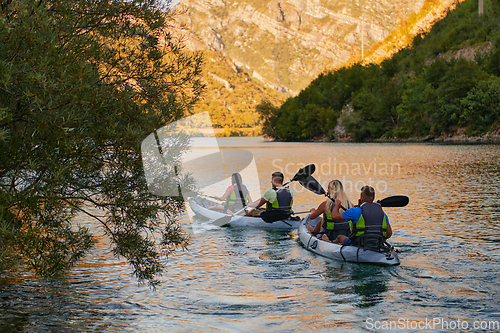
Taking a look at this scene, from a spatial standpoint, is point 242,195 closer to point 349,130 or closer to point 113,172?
point 113,172

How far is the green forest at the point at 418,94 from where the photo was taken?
74.5 metres

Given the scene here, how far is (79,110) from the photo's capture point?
691cm

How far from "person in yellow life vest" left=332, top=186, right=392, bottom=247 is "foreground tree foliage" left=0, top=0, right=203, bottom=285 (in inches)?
172

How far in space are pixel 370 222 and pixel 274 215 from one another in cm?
554

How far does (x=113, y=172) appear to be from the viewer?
26.1ft

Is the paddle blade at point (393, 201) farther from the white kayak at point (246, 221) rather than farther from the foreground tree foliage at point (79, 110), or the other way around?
the white kayak at point (246, 221)

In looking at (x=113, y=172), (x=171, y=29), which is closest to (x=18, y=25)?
(x=113, y=172)

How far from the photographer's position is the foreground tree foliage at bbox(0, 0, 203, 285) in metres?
6.55

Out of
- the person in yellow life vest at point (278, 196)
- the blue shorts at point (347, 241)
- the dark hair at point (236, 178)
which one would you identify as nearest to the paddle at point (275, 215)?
the person in yellow life vest at point (278, 196)

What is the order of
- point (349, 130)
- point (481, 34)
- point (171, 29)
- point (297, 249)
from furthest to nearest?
point (349, 130)
point (481, 34)
point (297, 249)
point (171, 29)

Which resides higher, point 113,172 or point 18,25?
point 18,25

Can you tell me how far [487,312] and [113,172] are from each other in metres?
7.05

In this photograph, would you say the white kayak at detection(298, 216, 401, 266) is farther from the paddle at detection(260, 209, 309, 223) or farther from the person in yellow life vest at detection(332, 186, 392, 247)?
the paddle at detection(260, 209, 309, 223)

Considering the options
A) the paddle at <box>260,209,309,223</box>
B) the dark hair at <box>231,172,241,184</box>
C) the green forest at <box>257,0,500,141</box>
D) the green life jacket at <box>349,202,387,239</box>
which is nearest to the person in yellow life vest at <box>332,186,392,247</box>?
the green life jacket at <box>349,202,387,239</box>
